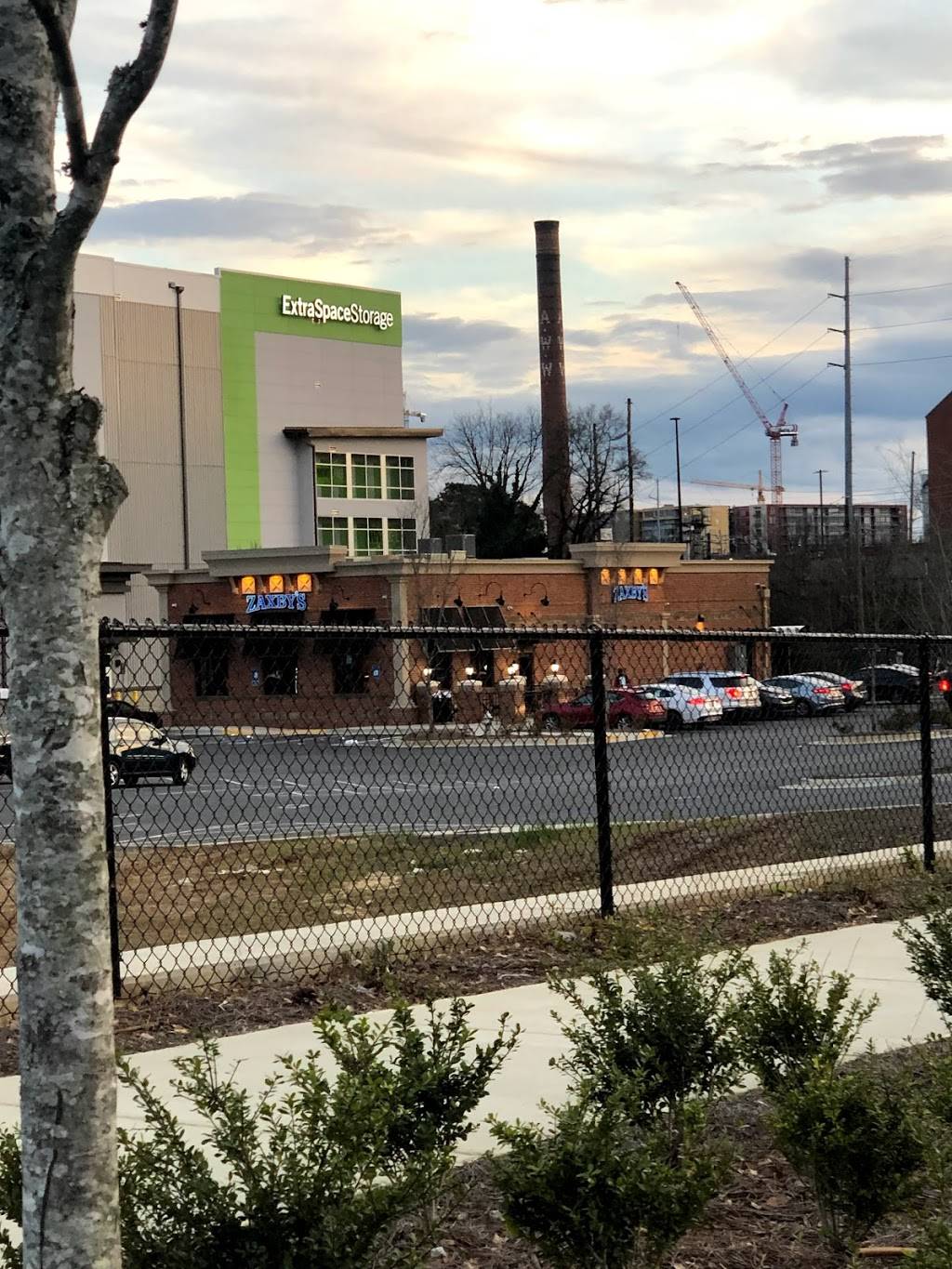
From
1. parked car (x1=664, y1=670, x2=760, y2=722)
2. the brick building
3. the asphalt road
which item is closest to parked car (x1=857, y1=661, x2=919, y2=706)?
the asphalt road

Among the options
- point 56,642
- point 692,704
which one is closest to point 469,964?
point 56,642

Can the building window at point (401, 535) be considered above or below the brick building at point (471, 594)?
above

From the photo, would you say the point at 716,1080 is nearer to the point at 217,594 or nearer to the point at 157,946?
the point at 157,946

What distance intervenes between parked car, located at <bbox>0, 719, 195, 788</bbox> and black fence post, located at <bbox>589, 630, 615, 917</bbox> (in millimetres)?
2486

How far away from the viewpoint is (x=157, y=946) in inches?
336

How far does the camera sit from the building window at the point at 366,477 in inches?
2630

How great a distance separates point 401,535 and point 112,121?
63.6 m

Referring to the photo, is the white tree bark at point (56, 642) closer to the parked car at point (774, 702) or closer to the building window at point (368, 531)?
the parked car at point (774, 702)

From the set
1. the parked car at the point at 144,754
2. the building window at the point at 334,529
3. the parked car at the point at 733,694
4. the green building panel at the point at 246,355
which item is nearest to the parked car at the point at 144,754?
the parked car at the point at 144,754

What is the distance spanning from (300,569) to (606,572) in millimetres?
10390

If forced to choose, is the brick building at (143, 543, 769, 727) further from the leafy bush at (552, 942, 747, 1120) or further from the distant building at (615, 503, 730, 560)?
the leafy bush at (552, 942, 747, 1120)

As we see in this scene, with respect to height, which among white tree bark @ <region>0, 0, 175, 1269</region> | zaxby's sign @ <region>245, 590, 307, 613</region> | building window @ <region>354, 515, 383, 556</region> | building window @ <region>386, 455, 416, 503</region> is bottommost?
zaxby's sign @ <region>245, 590, 307, 613</region>

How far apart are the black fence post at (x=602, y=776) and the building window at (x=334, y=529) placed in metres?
56.6

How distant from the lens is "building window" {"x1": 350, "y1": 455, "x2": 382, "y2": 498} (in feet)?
219
